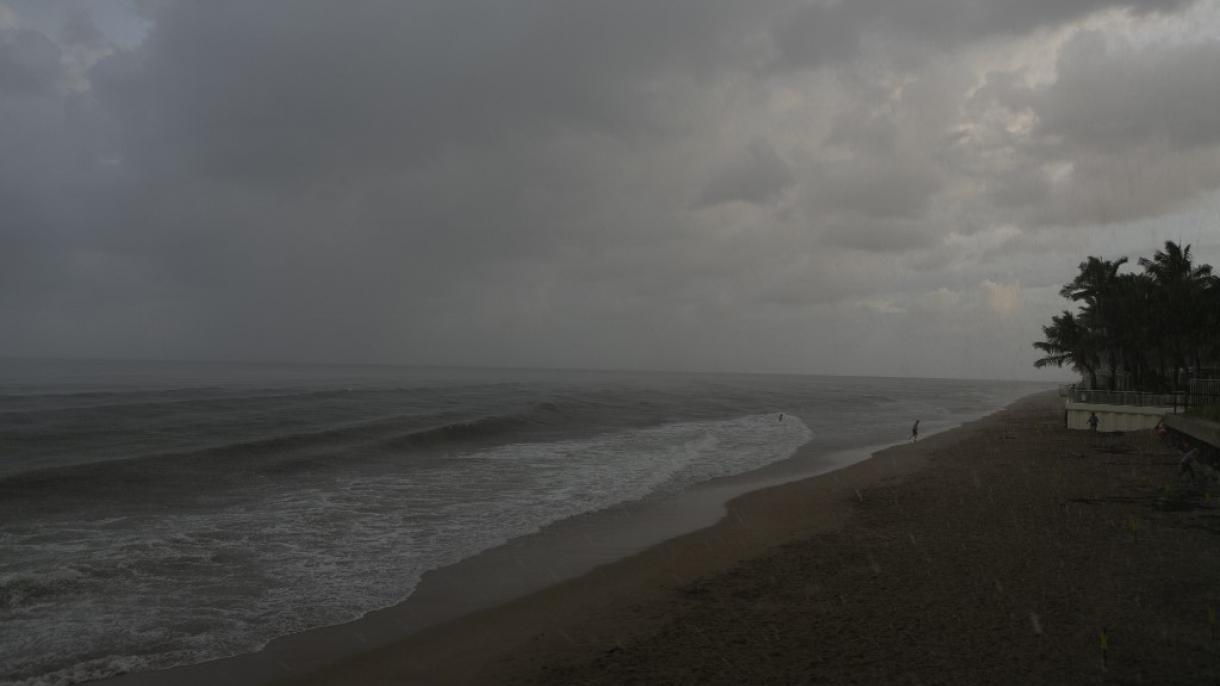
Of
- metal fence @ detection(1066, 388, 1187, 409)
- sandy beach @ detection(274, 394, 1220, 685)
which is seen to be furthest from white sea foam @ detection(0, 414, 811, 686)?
metal fence @ detection(1066, 388, 1187, 409)

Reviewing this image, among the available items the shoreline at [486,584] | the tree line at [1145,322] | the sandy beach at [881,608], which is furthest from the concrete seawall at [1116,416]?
the shoreline at [486,584]

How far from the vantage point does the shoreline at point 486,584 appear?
8398 millimetres

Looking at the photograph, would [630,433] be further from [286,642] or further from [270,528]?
[286,642]

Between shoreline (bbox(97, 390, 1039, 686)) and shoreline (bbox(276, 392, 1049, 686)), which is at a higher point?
shoreline (bbox(276, 392, 1049, 686))

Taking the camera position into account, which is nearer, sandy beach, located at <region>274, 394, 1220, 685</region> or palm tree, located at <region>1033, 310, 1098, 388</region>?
sandy beach, located at <region>274, 394, 1220, 685</region>

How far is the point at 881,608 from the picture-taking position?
9.63 metres

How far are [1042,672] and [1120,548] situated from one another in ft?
22.3

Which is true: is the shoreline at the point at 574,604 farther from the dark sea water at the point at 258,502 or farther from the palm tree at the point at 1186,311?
the palm tree at the point at 1186,311

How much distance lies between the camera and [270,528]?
15.8 meters

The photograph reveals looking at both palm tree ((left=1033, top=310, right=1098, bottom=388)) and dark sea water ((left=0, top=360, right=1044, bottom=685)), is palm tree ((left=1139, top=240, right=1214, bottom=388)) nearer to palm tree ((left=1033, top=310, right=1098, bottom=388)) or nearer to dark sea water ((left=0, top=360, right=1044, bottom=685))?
palm tree ((left=1033, top=310, right=1098, bottom=388))

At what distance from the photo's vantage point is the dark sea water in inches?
393

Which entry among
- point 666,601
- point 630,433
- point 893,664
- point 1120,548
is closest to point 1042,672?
point 893,664

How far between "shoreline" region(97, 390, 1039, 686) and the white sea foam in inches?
15.0

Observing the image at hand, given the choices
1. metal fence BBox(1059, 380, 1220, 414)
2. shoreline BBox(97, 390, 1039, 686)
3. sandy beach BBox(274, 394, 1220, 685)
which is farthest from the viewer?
metal fence BBox(1059, 380, 1220, 414)
